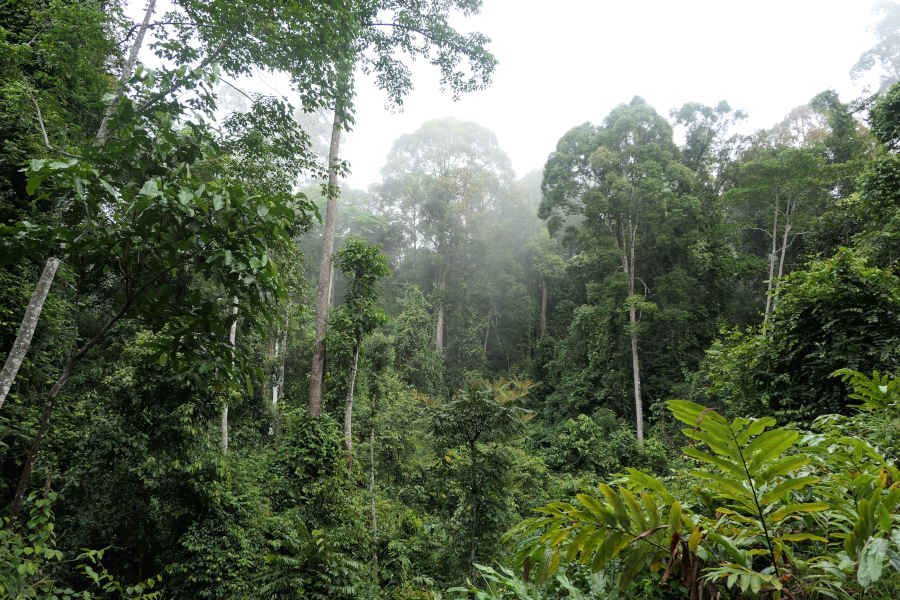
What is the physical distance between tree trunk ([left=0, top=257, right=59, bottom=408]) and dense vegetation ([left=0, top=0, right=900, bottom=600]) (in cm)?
2

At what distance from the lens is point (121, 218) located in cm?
176

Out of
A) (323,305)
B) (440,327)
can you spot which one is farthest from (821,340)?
(440,327)

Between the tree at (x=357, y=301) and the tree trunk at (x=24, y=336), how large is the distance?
3767 millimetres

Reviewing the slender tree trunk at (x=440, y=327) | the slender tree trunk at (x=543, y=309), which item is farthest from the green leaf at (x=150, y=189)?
the slender tree trunk at (x=543, y=309)

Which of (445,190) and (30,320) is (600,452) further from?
(445,190)

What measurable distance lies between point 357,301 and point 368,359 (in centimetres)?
145

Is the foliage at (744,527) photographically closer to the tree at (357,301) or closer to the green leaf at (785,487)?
the green leaf at (785,487)

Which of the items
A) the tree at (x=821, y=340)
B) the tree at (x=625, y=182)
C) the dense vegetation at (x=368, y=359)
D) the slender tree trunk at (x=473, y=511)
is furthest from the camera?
the tree at (x=625, y=182)

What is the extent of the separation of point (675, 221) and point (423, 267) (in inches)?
451

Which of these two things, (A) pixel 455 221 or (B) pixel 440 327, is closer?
(B) pixel 440 327

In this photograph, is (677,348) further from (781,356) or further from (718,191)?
(781,356)

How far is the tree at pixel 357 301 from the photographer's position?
6.51 m

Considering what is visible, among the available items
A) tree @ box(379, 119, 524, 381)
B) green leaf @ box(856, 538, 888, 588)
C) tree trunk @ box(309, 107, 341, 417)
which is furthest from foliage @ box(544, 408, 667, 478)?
green leaf @ box(856, 538, 888, 588)

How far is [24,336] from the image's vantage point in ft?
9.37
